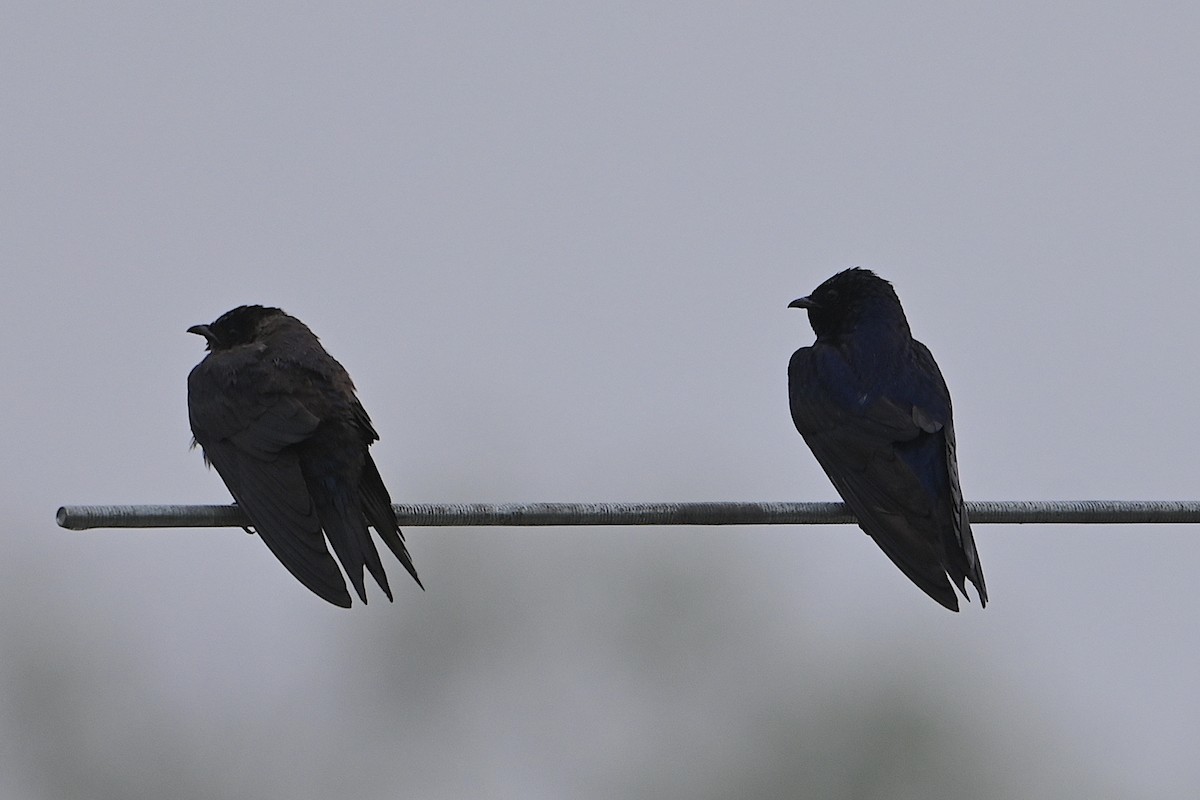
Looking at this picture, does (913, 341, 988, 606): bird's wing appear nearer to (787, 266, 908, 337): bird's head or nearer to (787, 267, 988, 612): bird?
(787, 267, 988, 612): bird

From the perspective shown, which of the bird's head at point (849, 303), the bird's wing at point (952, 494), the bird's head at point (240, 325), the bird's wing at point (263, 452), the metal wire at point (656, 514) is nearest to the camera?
the metal wire at point (656, 514)

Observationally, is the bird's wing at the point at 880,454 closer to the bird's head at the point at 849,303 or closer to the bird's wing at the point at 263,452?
the bird's head at the point at 849,303

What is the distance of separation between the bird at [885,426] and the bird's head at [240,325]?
7.40 feet

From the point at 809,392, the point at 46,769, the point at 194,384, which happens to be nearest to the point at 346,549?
the point at 194,384

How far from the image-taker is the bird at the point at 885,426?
6.38 metres

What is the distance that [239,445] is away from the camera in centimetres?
644

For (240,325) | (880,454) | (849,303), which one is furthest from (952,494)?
(240,325)

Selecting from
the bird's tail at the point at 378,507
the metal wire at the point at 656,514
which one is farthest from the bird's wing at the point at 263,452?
the metal wire at the point at 656,514

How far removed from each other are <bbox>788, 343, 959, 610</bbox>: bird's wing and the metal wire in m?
1.35

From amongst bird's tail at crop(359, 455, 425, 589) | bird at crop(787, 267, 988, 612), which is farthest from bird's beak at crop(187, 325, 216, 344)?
bird at crop(787, 267, 988, 612)

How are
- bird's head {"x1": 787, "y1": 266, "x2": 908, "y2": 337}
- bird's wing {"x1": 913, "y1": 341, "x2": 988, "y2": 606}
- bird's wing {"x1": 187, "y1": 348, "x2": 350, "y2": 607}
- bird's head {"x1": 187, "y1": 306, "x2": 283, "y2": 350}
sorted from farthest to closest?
bird's head {"x1": 787, "y1": 266, "x2": 908, "y2": 337} → bird's head {"x1": 187, "y1": 306, "x2": 283, "y2": 350} → bird's wing {"x1": 913, "y1": 341, "x2": 988, "y2": 606} → bird's wing {"x1": 187, "y1": 348, "x2": 350, "y2": 607}

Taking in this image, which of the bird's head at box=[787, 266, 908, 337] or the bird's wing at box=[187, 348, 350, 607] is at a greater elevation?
the bird's head at box=[787, 266, 908, 337]

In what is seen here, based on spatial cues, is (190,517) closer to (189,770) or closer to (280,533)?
(280,533)

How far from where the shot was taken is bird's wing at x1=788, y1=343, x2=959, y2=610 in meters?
6.39
